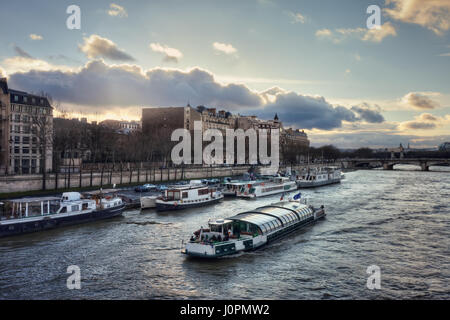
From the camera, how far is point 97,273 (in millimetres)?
23766

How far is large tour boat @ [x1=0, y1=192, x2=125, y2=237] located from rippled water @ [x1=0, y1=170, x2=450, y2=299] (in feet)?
3.77

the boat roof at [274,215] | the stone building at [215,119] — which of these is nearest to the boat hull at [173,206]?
the boat roof at [274,215]

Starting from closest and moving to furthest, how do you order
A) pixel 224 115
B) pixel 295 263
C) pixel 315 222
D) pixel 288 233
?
pixel 295 263
pixel 288 233
pixel 315 222
pixel 224 115

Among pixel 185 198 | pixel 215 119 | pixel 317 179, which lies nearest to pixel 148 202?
pixel 185 198

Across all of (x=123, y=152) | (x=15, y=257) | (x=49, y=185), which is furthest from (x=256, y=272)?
(x=123, y=152)

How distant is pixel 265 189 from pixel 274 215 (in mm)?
34159

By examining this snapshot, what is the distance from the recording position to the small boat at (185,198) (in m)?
48.0

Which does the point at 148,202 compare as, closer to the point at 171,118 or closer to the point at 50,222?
the point at 50,222

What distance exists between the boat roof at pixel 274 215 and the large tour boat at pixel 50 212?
16920mm

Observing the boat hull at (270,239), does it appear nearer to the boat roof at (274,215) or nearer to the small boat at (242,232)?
the small boat at (242,232)

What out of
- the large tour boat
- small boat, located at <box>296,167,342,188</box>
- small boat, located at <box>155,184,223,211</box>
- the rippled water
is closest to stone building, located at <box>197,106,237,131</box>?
small boat, located at <box>296,167,342,188</box>

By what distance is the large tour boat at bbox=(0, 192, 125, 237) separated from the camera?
108ft

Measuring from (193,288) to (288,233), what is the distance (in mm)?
15753
